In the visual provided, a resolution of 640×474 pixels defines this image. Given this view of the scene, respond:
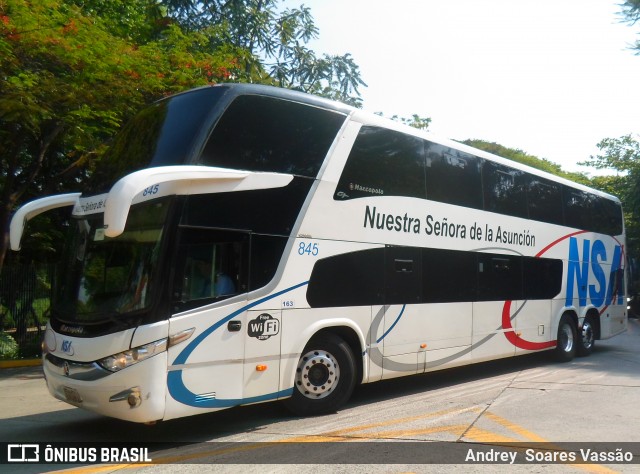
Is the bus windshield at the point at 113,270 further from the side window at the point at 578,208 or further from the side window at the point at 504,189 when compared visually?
the side window at the point at 578,208

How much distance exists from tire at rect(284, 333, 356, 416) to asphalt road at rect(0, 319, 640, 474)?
7.2 inches

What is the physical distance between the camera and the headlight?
245 inches

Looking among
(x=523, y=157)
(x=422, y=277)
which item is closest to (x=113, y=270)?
(x=422, y=277)

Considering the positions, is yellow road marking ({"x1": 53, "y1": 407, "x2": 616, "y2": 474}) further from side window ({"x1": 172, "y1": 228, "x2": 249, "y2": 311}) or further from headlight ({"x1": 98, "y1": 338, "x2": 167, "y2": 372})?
side window ({"x1": 172, "y1": 228, "x2": 249, "y2": 311})

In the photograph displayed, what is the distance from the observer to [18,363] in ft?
44.6

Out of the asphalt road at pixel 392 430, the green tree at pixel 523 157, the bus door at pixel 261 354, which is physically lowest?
the asphalt road at pixel 392 430

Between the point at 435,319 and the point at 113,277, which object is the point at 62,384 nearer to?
the point at 113,277

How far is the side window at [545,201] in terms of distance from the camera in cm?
1249

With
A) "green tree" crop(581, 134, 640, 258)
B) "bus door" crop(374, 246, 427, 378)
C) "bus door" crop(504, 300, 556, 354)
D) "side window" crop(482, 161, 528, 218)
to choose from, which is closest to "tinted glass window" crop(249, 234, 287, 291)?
"bus door" crop(374, 246, 427, 378)

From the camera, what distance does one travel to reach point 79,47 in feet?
38.7

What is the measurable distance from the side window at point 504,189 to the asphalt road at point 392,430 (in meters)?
3.13

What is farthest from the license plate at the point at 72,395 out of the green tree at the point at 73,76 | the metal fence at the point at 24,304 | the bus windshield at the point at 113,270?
the metal fence at the point at 24,304

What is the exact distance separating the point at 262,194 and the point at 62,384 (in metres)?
3.01

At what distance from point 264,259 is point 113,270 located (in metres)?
1.69
